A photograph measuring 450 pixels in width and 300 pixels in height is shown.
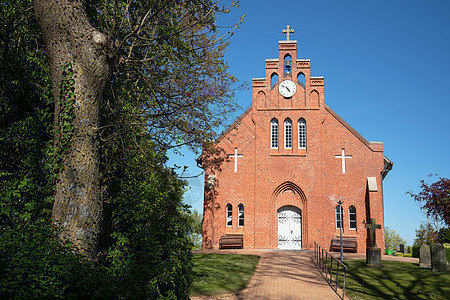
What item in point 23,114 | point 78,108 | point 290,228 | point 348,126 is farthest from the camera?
point 348,126

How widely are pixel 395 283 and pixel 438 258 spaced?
125 inches

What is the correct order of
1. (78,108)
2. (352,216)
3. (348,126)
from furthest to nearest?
(348,126) → (352,216) → (78,108)

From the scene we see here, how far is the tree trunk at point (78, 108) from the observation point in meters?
6.23

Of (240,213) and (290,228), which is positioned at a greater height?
(240,213)

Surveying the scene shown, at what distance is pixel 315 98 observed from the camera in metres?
26.0

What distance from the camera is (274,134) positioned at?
26000 millimetres

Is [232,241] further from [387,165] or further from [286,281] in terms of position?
[387,165]

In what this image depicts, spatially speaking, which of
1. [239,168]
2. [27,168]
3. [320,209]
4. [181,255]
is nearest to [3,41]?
[27,168]

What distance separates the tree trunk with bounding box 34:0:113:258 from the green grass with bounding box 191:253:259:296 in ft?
13.0

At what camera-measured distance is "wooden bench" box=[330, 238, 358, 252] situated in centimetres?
2337

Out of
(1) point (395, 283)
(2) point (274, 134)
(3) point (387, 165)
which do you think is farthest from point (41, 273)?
(3) point (387, 165)

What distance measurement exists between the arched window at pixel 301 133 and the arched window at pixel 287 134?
606 mm

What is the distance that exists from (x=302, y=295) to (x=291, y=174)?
44.1ft

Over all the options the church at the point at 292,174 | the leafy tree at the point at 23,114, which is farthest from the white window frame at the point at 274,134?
the leafy tree at the point at 23,114
